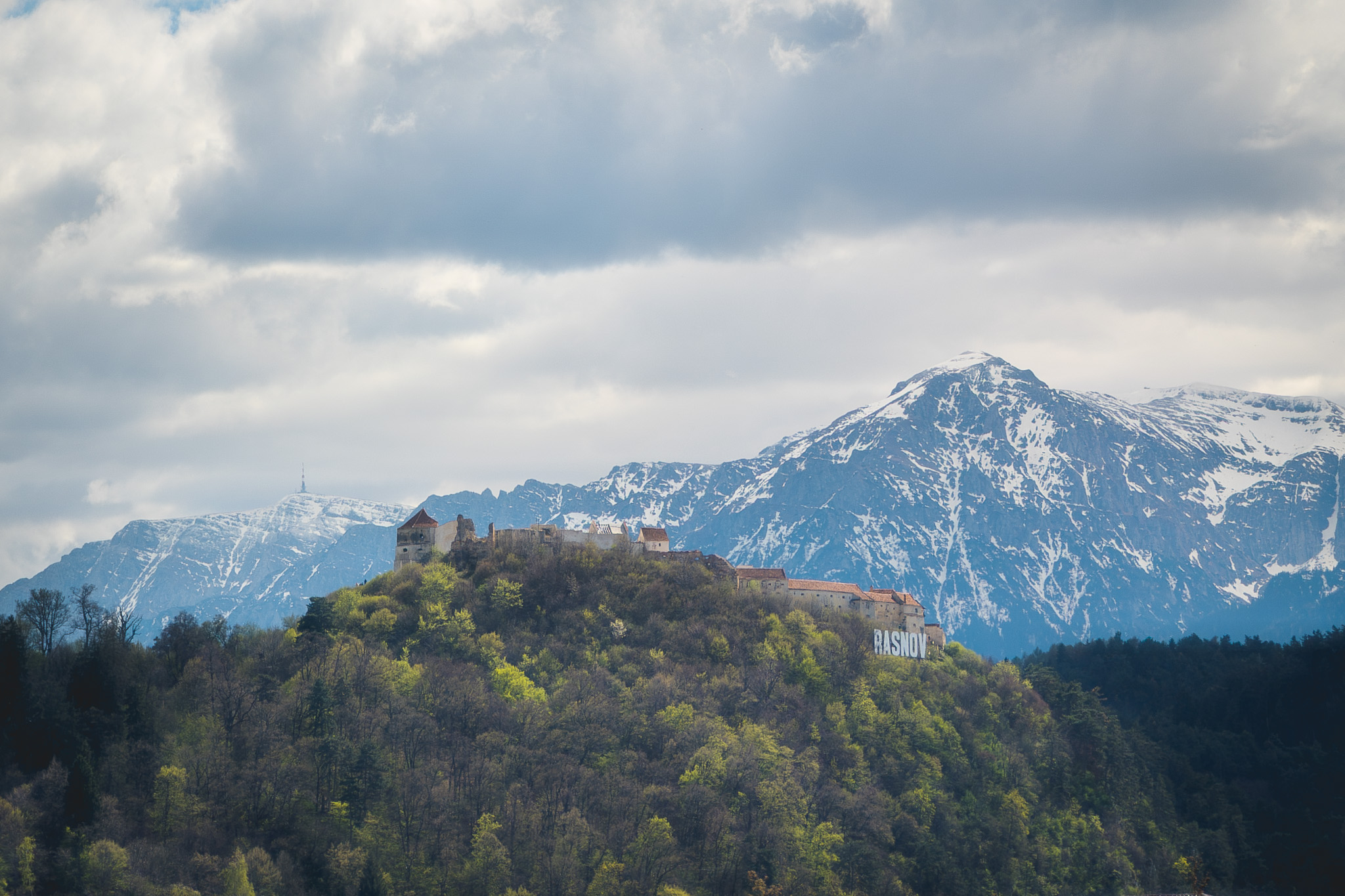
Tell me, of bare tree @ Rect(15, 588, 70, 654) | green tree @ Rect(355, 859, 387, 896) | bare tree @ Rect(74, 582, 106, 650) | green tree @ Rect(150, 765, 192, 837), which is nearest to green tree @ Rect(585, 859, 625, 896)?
green tree @ Rect(355, 859, 387, 896)

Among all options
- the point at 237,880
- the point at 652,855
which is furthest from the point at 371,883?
the point at 652,855

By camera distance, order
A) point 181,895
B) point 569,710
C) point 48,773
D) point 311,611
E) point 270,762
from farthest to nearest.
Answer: point 311,611 → point 569,710 → point 270,762 → point 48,773 → point 181,895

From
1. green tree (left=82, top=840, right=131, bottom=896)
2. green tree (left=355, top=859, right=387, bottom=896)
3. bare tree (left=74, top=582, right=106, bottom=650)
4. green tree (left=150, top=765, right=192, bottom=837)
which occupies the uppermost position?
bare tree (left=74, top=582, right=106, bottom=650)

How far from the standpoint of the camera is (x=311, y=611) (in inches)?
7559

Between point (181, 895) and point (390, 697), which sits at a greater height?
point (390, 697)

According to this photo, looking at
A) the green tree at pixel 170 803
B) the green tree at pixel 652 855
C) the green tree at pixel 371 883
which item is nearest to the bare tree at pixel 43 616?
the green tree at pixel 170 803

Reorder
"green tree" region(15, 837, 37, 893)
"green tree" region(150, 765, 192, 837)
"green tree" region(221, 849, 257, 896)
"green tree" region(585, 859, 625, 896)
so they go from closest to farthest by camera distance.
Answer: "green tree" region(15, 837, 37, 893) < "green tree" region(221, 849, 257, 896) < "green tree" region(150, 765, 192, 837) < "green tree" region(585, 859, 625, 896)

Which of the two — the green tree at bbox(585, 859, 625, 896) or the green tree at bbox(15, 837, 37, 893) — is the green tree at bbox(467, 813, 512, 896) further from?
the green tree at bbox(15, 837, 37, 893)

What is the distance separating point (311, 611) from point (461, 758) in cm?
3897

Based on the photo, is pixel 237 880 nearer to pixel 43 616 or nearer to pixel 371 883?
pixel 371 883

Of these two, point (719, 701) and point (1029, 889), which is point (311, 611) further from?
point (1029, 889)

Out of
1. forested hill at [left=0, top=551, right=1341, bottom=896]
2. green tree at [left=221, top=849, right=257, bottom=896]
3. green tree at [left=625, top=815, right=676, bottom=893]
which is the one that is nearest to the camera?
green tree at [left=221, top=849, right=257, bottom=896]

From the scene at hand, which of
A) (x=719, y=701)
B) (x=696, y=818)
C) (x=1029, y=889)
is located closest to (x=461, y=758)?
(x=696, y=818)

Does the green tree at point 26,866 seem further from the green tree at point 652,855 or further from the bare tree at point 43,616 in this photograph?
the green tree at point 652,855
